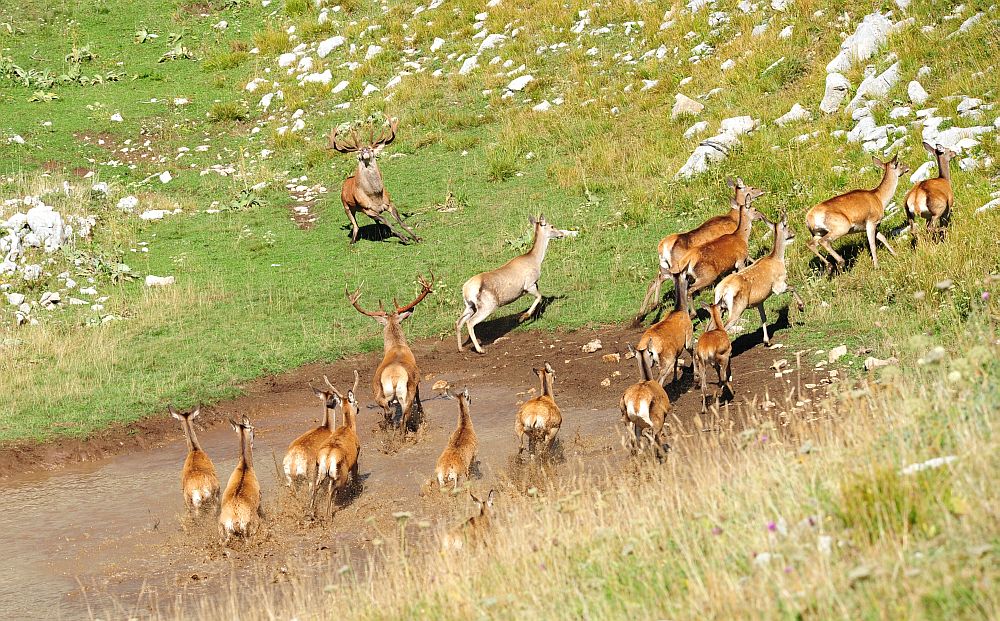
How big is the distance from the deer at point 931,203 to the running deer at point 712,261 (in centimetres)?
191

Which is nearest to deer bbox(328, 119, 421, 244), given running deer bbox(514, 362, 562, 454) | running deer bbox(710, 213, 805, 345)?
running deer bbox(710, 213, 805, 345)

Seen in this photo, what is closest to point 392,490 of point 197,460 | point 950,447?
point 197,460

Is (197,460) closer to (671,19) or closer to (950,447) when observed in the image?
(950,447)

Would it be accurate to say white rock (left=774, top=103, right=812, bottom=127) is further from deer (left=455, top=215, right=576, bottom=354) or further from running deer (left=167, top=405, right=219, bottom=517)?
running deer (left=167, top=405, right=219, bottom=517)

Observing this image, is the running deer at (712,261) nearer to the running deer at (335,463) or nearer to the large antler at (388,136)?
the running deer at (335,463)

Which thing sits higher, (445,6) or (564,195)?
(445,6)

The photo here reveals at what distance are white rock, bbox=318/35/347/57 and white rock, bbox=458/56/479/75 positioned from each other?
4020 mm

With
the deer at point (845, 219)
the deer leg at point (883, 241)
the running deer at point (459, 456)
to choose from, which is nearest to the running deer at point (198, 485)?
the running deer at point (459, 456)

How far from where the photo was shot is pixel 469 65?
23.8m

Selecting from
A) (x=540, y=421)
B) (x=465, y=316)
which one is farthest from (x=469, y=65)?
(x=540, y=421)

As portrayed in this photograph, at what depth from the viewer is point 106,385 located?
12.7 m

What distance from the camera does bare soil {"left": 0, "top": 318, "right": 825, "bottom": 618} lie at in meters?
8.20

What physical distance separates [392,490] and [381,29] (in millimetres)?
18853

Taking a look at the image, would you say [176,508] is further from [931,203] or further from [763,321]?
[931,203]
